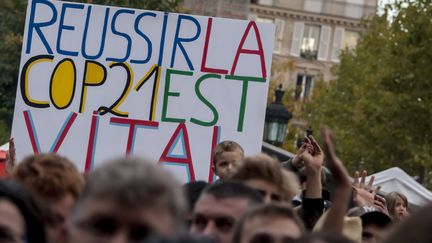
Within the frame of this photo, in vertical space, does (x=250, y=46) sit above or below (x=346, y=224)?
above

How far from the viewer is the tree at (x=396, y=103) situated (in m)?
32.2

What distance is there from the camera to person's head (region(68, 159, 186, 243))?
4.23 metres

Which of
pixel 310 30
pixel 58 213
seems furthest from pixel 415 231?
pixel 310 30

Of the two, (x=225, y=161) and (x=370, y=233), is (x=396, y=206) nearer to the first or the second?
(x=225, y=161)

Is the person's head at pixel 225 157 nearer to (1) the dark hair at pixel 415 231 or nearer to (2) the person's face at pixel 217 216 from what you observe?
(2) the person's face at pixel 217 216

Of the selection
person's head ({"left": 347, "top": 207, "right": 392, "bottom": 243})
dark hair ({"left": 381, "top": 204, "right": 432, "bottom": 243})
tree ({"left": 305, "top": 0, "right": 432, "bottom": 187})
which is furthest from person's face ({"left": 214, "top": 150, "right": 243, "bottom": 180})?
tree ({"left": 305, "top": 0, "right": 432, "bottom": 187})

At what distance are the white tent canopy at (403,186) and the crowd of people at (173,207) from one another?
12337 millimetres

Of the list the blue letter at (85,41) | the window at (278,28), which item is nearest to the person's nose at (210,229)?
the blue letter at (85,41)

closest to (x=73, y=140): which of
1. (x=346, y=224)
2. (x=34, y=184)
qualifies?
(x=346, y=224)

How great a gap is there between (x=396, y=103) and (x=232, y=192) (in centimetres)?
2705

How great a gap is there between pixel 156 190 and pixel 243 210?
174cm

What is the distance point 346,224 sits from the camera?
720 centimetres

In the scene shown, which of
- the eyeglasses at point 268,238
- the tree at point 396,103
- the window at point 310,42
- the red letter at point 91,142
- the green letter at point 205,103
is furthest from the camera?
the window at point 310,42

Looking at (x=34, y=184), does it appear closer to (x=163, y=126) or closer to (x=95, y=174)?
(x=95, y=174)
